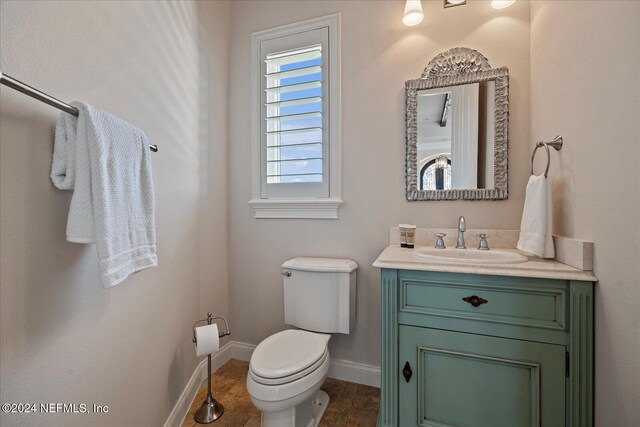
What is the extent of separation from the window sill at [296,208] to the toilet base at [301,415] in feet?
3.38

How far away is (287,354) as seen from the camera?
135cm

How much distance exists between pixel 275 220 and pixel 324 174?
479mm

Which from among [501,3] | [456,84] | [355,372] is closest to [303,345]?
[355,372]

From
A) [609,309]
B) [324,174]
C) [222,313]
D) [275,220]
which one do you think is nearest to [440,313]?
[609,309]

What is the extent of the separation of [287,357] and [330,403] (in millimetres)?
547

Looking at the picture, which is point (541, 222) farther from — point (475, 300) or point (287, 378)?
point (287, 378)

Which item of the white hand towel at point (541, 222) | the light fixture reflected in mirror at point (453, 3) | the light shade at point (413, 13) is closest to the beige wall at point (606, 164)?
the white hand towel at point (541, 222)

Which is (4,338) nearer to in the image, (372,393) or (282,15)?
(372,393)

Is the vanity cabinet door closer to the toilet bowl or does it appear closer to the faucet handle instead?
the toilet bowl

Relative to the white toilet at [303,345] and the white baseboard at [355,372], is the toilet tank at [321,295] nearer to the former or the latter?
the white toilet at [303,345]

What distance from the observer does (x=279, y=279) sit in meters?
1.99

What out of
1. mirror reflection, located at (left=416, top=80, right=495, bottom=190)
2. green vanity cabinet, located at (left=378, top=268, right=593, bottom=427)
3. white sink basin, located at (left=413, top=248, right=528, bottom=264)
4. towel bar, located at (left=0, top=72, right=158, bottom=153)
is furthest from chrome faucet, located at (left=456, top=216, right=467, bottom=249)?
towel bar, located at (left=0, top=72, right=158, bottom=153)

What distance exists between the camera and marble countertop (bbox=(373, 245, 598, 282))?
41.0 inches

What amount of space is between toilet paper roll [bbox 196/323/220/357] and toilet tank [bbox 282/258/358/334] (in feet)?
1.47
